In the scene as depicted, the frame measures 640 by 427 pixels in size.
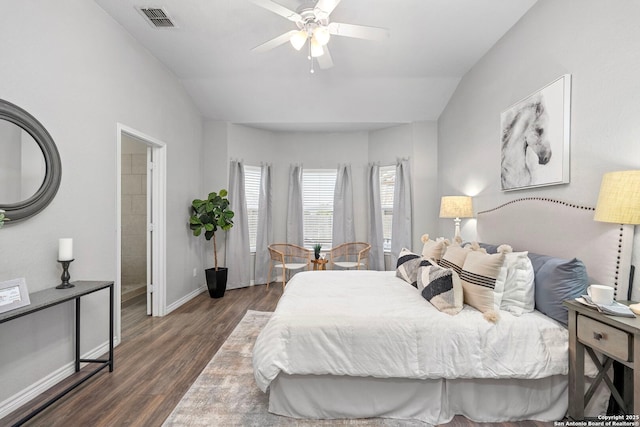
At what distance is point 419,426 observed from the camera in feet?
5.91

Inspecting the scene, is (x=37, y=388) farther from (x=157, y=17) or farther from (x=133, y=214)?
(x=133, y=214)

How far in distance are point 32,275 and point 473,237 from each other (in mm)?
4136

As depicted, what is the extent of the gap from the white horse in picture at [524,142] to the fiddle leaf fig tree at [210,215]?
3.61m

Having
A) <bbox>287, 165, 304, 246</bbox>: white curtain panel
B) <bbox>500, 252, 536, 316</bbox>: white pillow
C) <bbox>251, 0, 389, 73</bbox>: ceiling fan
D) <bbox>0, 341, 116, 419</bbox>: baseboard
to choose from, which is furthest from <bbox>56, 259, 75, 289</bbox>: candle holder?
<bbox>287, 165, 304, 246</bbox>: white curtain panel

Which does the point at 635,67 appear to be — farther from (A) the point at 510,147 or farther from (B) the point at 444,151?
(B) the point at 444,151

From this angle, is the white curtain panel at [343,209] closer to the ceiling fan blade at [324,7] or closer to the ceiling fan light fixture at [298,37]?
the ceiling fan light fixture at [298,37]

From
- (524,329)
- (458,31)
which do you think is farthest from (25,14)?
(524,329)

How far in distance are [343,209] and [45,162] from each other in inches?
164

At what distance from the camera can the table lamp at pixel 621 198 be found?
1504 millimetres

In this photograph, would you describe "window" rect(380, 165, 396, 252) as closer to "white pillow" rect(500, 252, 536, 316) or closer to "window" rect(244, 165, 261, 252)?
"window" rect(244, 165, 261, 252)

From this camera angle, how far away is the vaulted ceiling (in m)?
2.78

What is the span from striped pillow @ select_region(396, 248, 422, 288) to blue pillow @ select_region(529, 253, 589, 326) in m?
0.96

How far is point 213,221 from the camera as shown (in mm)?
4504

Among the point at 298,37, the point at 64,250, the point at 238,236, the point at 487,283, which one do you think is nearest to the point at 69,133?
the point at 64,250
